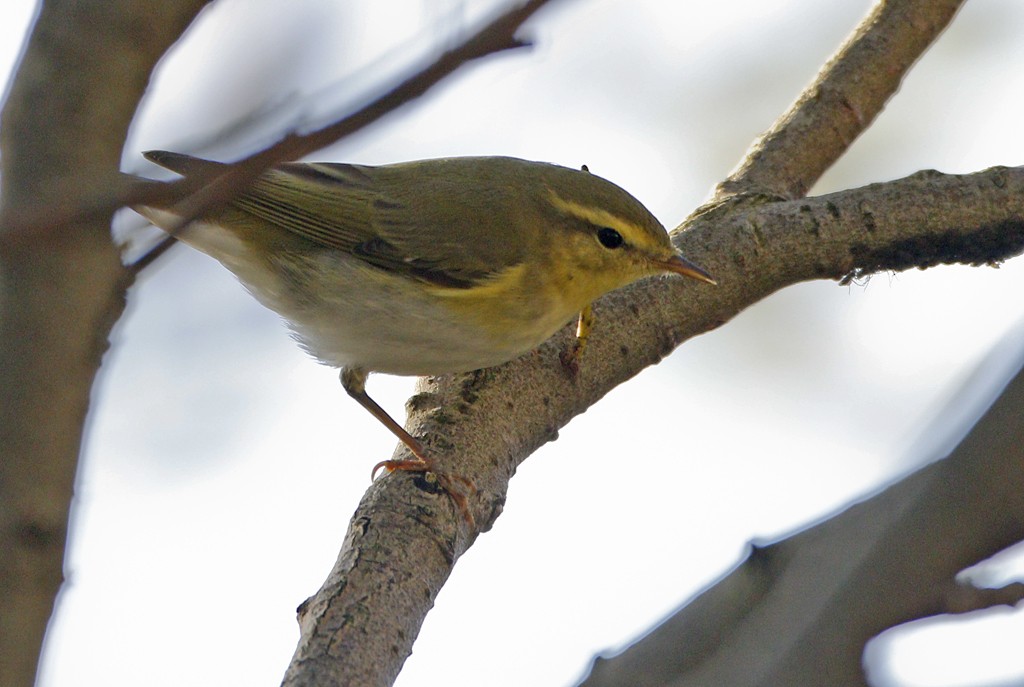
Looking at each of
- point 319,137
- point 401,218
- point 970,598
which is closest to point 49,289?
point 319,137

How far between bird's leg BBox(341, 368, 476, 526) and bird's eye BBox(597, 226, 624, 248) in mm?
1052

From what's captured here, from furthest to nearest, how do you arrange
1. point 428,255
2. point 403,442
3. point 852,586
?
point 428,255
point 403,442
point 852,586

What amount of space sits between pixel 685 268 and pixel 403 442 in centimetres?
118

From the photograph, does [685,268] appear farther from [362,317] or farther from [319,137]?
[319,137]

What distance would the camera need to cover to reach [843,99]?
14.9ft

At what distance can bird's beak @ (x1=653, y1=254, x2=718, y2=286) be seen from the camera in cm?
394

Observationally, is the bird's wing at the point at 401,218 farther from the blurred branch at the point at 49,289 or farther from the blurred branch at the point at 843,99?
the blurred branch at the point at 49,289

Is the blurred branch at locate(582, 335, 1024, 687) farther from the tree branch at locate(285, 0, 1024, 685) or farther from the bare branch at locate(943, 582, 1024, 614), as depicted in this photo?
the tree branch at locate(285, 0, 1024, 685)

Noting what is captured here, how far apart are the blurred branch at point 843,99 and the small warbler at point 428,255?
579mm

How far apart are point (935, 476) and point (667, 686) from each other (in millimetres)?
409

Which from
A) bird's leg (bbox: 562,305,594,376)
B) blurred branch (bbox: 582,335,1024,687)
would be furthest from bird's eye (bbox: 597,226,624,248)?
blurred branch (bbox: 582,335,1024,687)

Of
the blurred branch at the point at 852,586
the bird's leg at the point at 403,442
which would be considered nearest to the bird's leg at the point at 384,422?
the bird's leg at the point at 403,442

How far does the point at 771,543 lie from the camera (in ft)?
4.87

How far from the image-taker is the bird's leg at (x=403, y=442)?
3.26 meters
